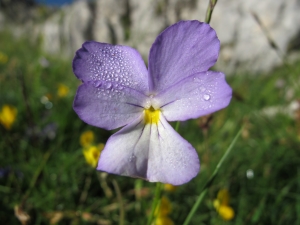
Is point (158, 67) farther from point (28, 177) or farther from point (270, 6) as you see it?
point (270, 6)

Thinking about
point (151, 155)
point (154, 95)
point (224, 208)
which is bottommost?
point (224, 208)

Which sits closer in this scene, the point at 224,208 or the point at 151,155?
the point at 151,155

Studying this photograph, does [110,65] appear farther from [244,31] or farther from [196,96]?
[244,31]

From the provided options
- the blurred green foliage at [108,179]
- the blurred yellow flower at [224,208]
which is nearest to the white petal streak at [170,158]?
the blurred green foliage at [108,179]

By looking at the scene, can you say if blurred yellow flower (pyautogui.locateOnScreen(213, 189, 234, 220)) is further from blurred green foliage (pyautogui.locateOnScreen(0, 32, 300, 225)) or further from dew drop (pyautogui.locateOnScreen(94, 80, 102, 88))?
dew drop (pyautogui.locateOnScreen(94, 80, 102, 88))

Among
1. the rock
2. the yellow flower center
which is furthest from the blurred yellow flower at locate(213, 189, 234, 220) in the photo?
the rock

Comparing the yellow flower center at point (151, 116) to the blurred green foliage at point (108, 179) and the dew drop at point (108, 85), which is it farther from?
the blurred green foliage at point (108, 179)

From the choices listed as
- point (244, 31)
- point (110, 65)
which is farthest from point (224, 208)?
point (244, 31)
